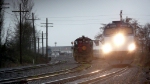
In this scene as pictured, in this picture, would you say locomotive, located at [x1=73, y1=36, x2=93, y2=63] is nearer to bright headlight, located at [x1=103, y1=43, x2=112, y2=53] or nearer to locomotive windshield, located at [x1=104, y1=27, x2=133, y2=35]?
locomotive windshield, located at [x1=104, y1=27, x2=133, y2=35]

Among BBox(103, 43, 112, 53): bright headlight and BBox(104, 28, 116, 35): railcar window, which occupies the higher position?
BBox(104, 28, 116, 35): railcar window

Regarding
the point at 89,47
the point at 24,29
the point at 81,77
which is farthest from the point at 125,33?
the point at 24,29

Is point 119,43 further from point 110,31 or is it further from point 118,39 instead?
point 110,31

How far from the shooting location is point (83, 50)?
136ft

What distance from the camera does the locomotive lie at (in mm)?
41500

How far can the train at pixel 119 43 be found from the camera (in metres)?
26.0

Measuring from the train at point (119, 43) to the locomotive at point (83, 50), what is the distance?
46.3 ft

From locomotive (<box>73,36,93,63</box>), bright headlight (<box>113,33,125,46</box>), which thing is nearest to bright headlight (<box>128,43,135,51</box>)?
bright headlight (<box>113,33,125,46</box>)

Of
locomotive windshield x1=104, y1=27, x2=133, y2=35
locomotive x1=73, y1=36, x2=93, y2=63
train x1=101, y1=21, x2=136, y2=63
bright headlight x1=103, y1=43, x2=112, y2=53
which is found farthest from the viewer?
locomotive x1=73, y1=36, x2=93, y2=63

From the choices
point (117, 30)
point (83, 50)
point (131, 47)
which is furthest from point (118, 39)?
point (83, 50)

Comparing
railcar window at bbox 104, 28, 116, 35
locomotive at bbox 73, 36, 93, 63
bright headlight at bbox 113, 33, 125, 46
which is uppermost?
railcar window at bbox 104, 28, 116, 35

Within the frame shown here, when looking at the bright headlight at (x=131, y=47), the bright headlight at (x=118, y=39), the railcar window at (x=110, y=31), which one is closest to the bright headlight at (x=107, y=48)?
the bright headlight at (x=118, y=39)

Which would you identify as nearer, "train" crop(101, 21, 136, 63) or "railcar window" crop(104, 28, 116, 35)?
"train" crop(101, 21, 136, 63)

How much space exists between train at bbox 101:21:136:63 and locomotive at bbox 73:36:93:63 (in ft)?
46.3
